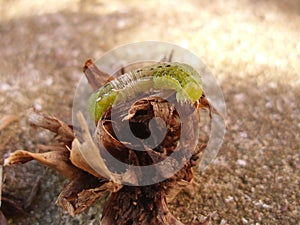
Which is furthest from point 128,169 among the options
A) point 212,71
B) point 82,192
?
point 212,71

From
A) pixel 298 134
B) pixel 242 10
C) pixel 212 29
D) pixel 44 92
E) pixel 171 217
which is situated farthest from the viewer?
pixel 242 10

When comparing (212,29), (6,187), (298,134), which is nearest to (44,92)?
(6,187)

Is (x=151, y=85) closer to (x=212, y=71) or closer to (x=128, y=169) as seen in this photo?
(x=128, y=169)

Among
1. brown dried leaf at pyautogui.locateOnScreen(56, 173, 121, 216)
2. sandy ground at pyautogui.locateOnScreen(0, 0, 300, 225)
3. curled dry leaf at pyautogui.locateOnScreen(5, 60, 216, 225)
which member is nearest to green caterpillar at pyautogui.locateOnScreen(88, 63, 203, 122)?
curled dry leaf at pyautogui.locateOnScreen(5, 60, 216, 225)

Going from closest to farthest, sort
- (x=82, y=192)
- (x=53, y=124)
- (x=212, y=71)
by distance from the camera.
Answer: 1. (x=82, y=192)
2. (x=53, y=124)
3. (x=212, y=71)

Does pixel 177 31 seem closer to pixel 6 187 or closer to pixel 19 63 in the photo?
pixel 19 63
